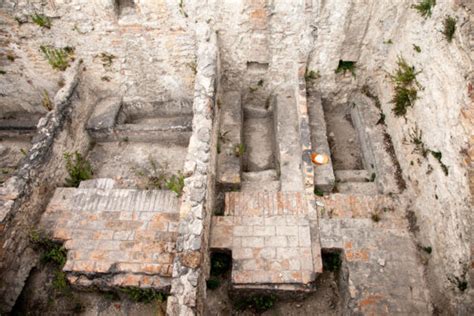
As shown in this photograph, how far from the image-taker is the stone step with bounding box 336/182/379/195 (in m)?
5.27

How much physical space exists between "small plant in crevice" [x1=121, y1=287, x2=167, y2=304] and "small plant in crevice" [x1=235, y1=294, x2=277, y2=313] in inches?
44.8

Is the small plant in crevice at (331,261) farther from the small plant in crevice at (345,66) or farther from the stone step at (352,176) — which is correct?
the small plant in crevice at (345,66)

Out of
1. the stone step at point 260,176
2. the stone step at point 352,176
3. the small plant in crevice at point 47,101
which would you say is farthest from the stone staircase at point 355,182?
the small plant in crevice at point 47,101

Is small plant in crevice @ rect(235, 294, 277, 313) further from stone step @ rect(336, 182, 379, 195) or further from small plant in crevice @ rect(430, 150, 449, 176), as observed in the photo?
small plant in crevice @ rect(430, 150, 449, 176)

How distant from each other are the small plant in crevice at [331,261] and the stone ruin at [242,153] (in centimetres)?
2

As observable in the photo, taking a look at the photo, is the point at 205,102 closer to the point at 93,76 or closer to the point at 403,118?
the point at 93,76

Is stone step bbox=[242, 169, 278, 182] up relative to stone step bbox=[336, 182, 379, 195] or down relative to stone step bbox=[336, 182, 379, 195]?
up

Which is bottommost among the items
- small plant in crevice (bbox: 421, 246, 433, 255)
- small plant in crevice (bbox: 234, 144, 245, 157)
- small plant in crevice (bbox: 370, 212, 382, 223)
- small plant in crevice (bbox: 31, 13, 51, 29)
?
small plant in crevice (bbox: 421, 246, 433, 255)

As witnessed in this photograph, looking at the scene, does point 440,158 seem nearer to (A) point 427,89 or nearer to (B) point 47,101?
(A) point 427,89

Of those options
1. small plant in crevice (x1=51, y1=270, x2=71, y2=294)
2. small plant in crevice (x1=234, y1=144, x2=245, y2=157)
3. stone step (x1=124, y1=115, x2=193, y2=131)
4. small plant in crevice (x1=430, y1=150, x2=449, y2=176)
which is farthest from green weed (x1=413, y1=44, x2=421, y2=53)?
small plant in crevice (x1=51, y1=270, x2=71, y2=294)

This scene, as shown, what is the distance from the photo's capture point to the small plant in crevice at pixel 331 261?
15.8 ft

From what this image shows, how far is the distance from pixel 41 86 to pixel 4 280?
398cm

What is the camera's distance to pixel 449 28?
3.90 meters

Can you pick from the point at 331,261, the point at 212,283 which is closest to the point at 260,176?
the point at 331,261
